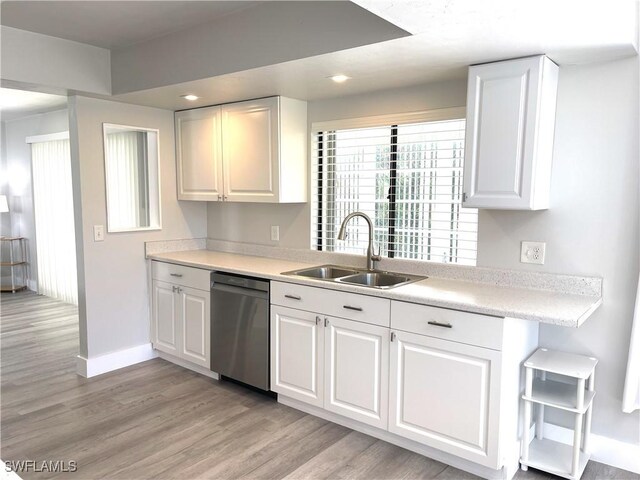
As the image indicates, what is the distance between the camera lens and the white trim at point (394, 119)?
2837mm

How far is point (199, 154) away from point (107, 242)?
995mm

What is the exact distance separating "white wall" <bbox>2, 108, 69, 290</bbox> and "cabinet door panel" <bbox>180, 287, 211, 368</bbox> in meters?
3.74

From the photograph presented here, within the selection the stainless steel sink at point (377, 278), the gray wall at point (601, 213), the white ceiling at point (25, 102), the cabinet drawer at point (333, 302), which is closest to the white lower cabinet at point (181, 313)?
the cabinet drawer at point (333, 302)

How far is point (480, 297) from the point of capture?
239cm

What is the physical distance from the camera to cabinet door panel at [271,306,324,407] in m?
2.87

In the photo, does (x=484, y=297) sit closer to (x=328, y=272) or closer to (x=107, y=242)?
(x=328, y=272)

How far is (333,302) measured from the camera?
275 cm

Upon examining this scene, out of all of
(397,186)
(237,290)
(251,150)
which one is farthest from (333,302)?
(251,150)

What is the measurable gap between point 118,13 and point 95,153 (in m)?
1.20

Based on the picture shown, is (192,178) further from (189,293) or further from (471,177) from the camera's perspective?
(471,177)

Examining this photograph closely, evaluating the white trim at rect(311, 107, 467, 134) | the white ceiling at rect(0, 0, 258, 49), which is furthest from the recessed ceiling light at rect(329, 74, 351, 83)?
the white ceiling at rect(0, 0, 258, 49)

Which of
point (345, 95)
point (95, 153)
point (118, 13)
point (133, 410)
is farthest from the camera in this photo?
point (95, 153)

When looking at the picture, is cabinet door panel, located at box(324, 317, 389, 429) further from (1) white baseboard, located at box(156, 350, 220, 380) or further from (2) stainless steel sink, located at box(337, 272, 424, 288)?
(1) white baseboard, located at box(156, 350, 220, 380)

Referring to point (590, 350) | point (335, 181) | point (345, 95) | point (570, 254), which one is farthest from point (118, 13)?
point (590, 350)
